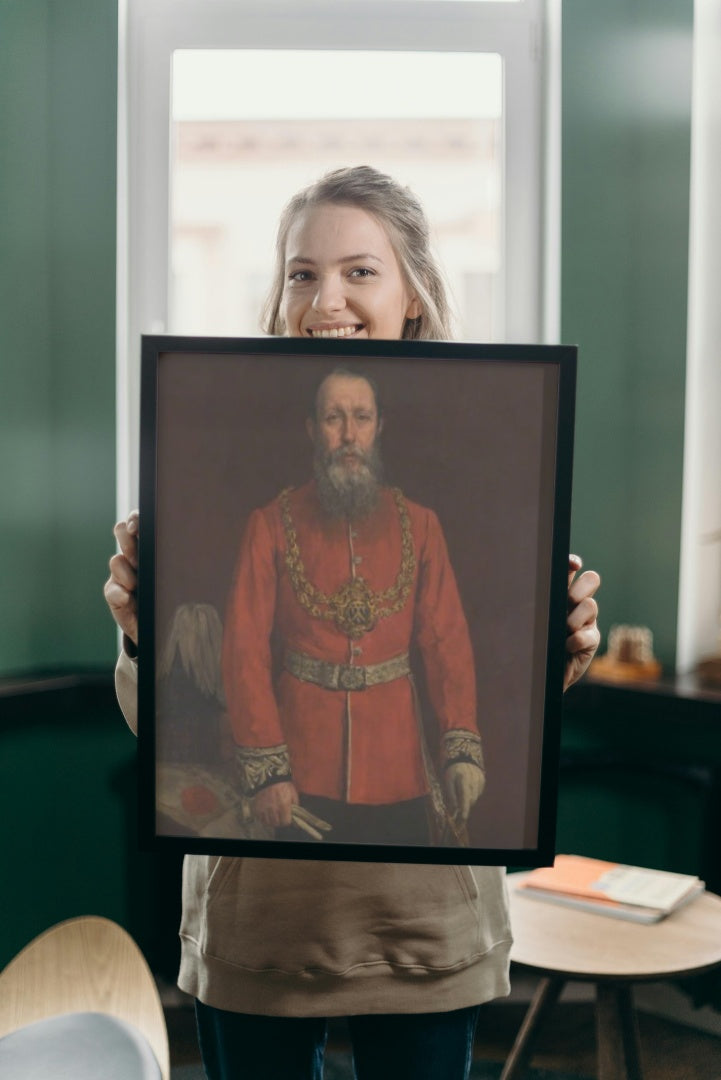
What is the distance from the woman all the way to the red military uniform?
4.7 inches

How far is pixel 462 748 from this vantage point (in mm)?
971

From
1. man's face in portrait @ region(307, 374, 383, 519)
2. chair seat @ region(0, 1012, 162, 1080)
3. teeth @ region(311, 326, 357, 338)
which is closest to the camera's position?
chair seat @ region(0, 1012, 162, 1080)

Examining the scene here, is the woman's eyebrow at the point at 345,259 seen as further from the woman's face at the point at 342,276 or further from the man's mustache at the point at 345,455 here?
the man's mustache at the point at 345,455

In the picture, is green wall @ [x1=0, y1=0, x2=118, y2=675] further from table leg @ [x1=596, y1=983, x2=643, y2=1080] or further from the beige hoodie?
the beige hoodie

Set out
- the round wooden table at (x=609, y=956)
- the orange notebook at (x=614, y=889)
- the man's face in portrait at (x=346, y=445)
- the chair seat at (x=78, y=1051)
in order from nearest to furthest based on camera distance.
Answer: the chair seat at (x=78, y=1051), the man's face in portrait at (x=346, y=445), the round wooden table at (x=609, y=956), the orange notebook at (x=614, y=889)

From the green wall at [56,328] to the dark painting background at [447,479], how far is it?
5.18 ft

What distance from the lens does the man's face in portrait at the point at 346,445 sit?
0.95 m

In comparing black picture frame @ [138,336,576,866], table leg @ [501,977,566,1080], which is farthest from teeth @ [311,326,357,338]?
table leg @ [501,977,566,1080]

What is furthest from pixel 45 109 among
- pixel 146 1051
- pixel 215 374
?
pixel 146 1051

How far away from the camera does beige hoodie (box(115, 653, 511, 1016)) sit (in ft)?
3.34

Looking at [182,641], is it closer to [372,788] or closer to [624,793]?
[372,788]

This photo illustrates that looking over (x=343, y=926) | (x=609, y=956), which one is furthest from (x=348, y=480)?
(x=609, y=956)

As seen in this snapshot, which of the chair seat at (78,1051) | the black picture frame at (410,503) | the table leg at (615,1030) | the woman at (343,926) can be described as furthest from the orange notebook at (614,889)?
the chair seat at (78,1051)

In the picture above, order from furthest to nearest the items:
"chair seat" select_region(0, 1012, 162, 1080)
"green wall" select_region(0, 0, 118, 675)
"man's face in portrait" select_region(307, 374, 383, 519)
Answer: "green wall" select_region(0, 0, 118, 675), "man's face in portrait" select_region(307, 374, 383, 519), "chair seat" select_region(0, 1012, 162, 1080)
